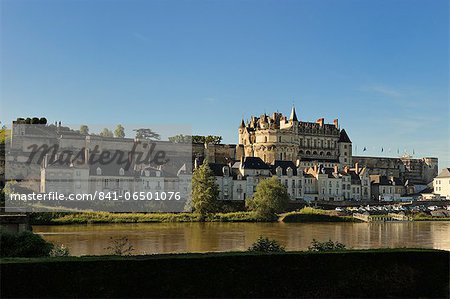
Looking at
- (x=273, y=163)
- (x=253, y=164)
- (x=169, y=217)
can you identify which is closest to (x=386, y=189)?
(x=273, y=163)

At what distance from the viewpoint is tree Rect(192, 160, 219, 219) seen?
52.2 meters

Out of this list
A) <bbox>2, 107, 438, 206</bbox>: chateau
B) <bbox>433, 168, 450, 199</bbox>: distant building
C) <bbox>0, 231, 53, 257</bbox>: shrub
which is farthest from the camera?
<bbox>433, 168, 450, 199</bbox>: distant building

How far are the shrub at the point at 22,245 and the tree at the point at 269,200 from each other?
38887 mm

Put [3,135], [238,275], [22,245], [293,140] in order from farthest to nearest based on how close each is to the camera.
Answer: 1. [293,140]
2. [3,135]
3. [22,245]
4. [238,275]

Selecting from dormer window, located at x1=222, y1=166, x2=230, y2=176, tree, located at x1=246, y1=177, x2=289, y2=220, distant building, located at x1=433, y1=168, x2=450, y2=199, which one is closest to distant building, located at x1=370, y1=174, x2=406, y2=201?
distant building, located at x1=433, y1=168, x2=450, y2=199

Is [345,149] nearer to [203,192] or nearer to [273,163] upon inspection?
[273,163]

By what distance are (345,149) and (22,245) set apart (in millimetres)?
86448

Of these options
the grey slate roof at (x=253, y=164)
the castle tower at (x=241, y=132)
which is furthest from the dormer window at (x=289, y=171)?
the castle tower at (x=241, y=132)

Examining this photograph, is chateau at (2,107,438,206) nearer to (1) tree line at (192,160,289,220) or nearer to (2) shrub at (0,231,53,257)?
(1) tree line at (192,160,289,220)

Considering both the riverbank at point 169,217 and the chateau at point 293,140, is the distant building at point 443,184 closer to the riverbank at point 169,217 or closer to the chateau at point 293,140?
the chateau at point 293,140

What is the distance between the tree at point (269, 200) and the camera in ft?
175

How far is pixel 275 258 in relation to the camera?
12266 mm

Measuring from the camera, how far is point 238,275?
470 inches

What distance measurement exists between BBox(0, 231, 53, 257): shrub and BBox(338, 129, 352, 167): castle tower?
276 feet
